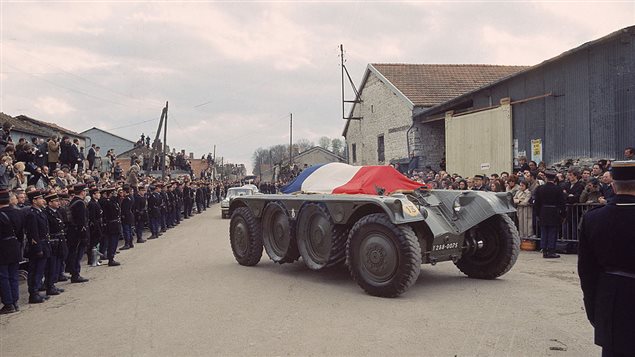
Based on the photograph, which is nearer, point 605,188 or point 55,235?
point 55,235

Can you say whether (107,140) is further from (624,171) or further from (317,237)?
(624,171)

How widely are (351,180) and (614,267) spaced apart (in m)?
6.56

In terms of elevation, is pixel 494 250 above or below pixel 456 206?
below

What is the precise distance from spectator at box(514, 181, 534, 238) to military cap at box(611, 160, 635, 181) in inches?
392

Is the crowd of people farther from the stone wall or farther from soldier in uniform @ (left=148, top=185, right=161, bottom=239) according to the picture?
the stone wall

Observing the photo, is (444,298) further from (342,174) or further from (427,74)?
(427,74)

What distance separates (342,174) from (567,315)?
480cm

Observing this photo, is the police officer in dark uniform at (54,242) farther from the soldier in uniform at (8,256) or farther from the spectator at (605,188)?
the spectator at (605,188)

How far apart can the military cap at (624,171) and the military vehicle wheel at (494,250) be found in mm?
5548

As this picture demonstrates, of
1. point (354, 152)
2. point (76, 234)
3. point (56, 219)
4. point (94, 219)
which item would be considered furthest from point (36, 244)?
point (354, 152)

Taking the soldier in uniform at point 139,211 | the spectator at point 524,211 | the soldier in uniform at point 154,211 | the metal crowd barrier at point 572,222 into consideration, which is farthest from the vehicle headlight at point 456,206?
the soldier in uniform at point 154,211

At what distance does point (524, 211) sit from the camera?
13.3 m

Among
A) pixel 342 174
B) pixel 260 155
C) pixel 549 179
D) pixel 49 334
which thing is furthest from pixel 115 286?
pixel 260 155

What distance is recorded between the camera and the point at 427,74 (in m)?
30.5
